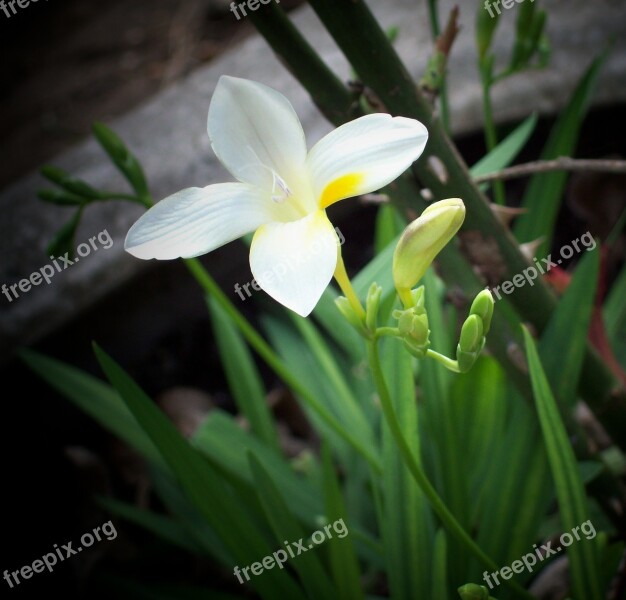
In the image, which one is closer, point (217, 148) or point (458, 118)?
Answer: point (217, 148)

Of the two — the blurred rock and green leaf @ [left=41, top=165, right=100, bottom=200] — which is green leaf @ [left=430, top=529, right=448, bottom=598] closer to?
green leaf @ [left=41, top=165, right=100, bottom=200]

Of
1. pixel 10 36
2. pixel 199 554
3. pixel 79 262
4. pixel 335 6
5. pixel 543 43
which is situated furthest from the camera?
pixel 10 36

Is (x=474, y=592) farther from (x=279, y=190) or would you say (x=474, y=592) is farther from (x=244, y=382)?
(x=244, y=382)

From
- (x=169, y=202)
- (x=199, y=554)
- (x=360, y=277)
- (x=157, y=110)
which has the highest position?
(x=157, y=110)

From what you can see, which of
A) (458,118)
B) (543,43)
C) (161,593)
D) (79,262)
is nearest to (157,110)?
(79,262)

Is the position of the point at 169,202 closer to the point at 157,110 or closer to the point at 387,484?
the point at 387,484

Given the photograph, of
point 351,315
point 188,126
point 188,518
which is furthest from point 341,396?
point 188,126

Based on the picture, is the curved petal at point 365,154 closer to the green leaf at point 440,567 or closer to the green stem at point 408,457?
the green stem at point 408,457

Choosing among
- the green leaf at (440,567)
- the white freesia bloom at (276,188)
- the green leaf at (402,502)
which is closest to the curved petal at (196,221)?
the white freesia bloom at (276,188)
